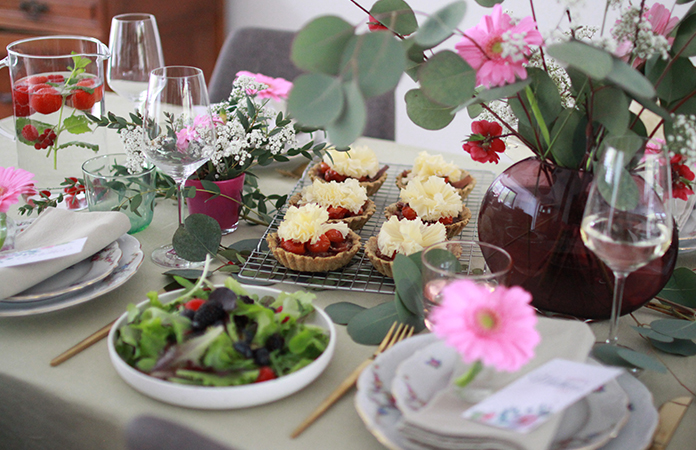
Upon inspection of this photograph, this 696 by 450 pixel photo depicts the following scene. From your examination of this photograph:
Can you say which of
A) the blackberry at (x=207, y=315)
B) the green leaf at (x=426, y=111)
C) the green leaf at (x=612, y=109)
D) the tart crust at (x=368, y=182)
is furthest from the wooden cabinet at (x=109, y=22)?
the green leaf at (x=612, y=109)

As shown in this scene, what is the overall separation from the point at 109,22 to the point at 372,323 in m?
2.65

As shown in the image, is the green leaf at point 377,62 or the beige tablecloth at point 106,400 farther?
the beige tablecloth at point 106,400

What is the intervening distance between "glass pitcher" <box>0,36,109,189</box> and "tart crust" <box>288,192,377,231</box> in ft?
1.35

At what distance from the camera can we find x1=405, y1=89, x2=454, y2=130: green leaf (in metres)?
0.82

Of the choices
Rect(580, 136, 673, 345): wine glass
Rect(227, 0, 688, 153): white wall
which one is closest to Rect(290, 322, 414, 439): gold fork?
Rect(580, 136, 673, 345): wine glass

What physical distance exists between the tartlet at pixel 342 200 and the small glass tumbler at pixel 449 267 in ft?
1.06

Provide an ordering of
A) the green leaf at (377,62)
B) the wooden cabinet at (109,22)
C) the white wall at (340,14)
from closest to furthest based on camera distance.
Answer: the green leaf at (377,62) < the wooden cabinet at (109,22) < the white wall at (340,14)

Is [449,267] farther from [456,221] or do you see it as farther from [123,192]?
[123,192]

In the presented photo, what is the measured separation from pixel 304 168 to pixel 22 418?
34.3 inches

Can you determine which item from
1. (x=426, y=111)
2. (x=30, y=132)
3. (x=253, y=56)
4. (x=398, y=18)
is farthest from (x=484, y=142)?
(x=253, y=56)

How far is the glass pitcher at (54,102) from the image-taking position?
3.65 feet

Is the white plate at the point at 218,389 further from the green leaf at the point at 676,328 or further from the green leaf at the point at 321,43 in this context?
the green leaf at the point at 676,328

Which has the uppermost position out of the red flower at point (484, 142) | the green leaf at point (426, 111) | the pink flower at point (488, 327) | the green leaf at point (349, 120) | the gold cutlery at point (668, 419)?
the green leaf at point (349, 120)

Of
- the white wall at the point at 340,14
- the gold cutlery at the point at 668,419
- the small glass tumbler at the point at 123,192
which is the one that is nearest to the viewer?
Result: the gold cutlery at the point at 668,419
